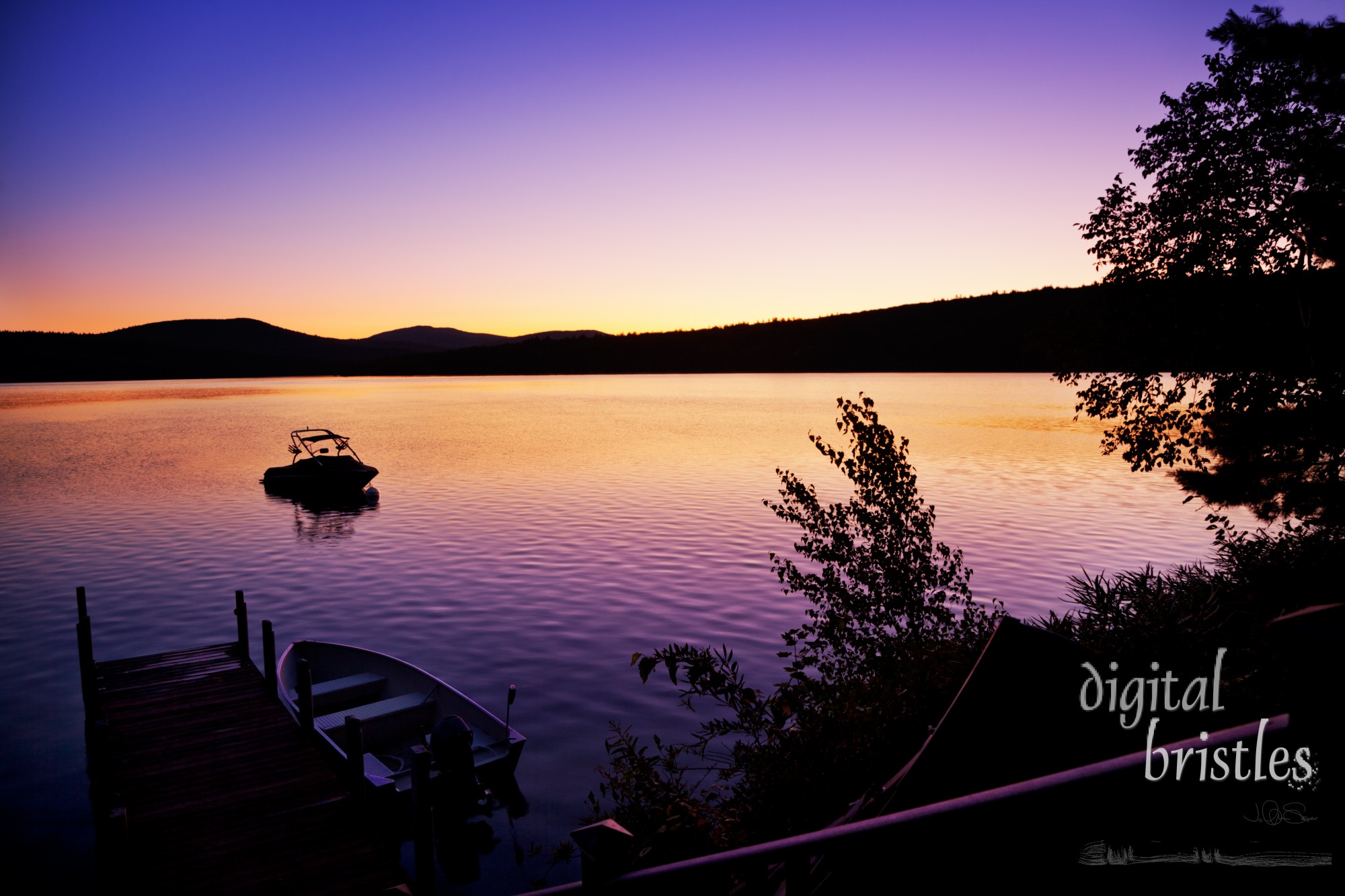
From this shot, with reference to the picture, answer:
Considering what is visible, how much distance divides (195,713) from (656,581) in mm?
17154

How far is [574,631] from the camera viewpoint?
25.8m

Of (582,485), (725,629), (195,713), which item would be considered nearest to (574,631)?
(725,629)

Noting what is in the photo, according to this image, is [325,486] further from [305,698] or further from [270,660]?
[305,698]

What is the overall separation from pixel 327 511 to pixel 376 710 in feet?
123

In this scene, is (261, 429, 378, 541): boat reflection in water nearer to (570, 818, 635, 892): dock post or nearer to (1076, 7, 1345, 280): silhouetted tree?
(1076, 7, 1345, 280): silhouetted tree

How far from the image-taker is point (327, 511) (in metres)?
50.3

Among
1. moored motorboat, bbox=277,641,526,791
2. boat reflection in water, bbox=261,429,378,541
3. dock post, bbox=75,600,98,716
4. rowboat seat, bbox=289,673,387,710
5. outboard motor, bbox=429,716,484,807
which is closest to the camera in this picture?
outboard motor, bbox=429,716,484,807

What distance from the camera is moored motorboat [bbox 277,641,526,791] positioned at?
561 inches

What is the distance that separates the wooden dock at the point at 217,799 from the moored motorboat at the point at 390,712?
716mm

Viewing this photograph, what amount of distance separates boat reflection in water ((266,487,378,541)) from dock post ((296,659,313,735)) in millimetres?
28599

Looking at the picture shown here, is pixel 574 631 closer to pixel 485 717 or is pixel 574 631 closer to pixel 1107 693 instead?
pixel 485 717

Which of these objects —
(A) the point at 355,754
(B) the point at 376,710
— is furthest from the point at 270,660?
(A) the point at 355,754

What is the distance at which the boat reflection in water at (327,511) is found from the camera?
142ft

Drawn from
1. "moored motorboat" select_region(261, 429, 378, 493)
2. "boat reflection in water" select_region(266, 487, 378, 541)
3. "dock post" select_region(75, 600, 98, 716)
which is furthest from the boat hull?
"dock post" select_region(75, 600, 98, 716)
